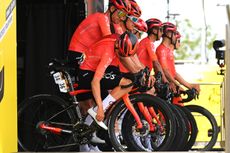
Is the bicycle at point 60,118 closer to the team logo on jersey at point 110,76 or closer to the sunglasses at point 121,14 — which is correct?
the team logo on jersey at point 110,76

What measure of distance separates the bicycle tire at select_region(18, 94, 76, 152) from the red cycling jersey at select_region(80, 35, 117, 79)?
44cm

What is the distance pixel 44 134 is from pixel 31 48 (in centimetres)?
163

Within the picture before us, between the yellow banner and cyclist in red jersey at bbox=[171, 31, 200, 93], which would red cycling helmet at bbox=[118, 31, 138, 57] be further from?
the yellow banner

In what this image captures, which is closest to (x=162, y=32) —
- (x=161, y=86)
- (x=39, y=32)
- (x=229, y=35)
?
(x=161, y=86)

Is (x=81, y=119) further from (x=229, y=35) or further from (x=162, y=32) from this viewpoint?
(x=229, y=35)

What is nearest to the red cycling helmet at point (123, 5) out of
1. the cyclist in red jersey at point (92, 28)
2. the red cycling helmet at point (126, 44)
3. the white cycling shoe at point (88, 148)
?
the cyclist in red jersey at point (92, 28)

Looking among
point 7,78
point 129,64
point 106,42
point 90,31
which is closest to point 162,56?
point 90,31

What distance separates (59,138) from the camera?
706 centimetres

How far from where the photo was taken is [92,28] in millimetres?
7020

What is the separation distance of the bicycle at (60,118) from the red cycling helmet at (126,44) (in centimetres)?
41

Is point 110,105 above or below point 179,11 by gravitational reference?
below

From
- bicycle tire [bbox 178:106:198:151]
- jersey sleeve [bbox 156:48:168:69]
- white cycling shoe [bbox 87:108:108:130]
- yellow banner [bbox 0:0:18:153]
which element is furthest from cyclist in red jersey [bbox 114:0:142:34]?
yellow banner [bbox 0:0:18:153]

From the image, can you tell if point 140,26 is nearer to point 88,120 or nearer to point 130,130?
point 88,120

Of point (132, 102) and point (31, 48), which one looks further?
point (31, 48)
